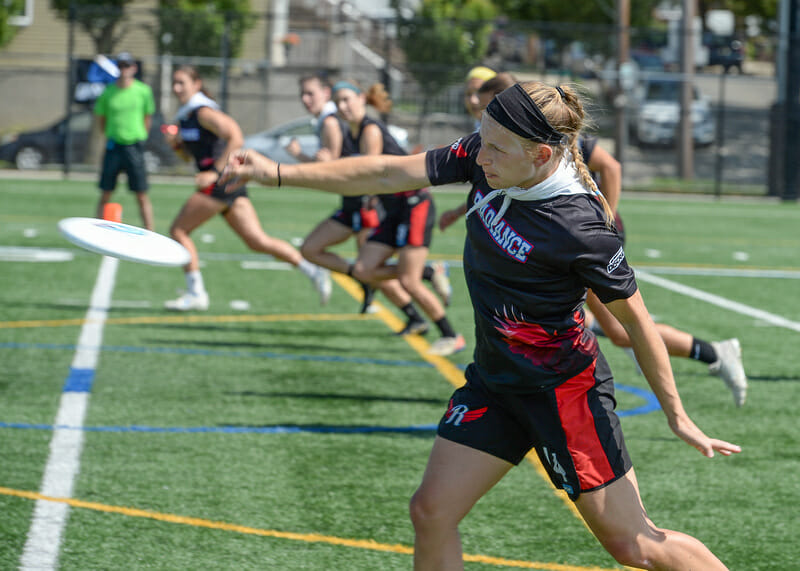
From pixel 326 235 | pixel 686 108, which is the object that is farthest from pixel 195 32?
pixel 326 235

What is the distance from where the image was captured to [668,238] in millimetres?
18359

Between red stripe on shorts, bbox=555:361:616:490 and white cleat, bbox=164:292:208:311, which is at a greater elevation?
red stripe on shorts, bbox=555:361:616:490

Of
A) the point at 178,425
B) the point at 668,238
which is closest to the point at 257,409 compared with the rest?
the point at 178,425

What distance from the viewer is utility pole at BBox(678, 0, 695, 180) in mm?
29062

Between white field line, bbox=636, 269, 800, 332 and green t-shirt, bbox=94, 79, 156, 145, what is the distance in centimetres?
661

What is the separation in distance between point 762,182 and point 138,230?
27.5m

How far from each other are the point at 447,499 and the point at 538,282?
2.30ft

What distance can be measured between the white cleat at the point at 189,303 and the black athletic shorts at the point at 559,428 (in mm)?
6999

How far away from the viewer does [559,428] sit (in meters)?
3.47

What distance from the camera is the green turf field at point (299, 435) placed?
4688 mm

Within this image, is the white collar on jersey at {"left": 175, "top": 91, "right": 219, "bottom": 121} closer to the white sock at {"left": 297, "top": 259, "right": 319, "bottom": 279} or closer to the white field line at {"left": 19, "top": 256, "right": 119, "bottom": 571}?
the white sock at {"left": 297, "top": 259, "right": 319, "bottom": 279}

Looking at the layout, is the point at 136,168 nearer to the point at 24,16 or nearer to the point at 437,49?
the point at 437,49

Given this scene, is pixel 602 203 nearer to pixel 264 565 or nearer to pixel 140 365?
pixel 264 565

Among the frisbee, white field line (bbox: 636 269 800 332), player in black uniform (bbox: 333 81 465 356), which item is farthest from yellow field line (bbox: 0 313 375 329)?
the frisbee
